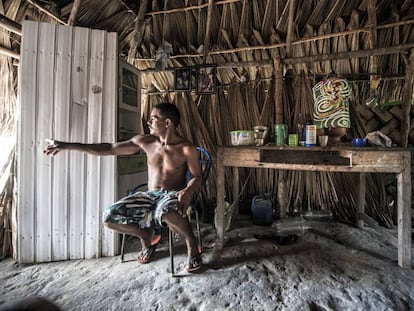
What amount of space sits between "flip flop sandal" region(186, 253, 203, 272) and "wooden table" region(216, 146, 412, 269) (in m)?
0.46

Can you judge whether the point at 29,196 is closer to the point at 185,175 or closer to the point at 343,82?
the point at 185,175

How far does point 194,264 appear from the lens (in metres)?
2.14

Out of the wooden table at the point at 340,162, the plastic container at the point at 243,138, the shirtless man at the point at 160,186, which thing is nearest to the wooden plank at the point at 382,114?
the wooden table at the point at 340,162

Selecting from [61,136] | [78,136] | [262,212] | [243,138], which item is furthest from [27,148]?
[262,212]

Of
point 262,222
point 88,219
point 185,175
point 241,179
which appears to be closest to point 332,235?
point 262,222

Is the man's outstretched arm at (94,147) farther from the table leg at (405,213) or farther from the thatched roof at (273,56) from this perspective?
the table leg at (405,213)

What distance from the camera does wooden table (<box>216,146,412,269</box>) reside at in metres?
2.12

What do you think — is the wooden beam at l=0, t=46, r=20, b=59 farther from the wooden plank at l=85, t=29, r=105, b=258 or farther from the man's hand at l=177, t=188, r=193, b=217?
the man's hand at l=177, t=188, r=193, b=217

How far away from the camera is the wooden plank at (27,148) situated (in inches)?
87.9

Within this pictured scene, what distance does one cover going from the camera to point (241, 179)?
3969mm

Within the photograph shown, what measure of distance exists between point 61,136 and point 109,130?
0.45 m

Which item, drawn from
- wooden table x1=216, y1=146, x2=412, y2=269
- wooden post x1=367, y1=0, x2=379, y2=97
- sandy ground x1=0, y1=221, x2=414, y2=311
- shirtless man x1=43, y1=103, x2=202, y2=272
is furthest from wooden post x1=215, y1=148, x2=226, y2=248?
wooden post x1=367, y1=0, x2=379, y2=97

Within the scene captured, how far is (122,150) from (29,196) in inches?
38.2

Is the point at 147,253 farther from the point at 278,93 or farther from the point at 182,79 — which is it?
the point at 278,93
